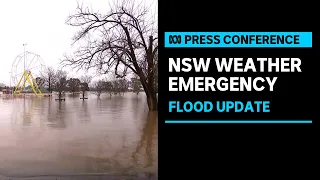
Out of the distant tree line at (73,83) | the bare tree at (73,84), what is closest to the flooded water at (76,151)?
the distant tree line at (73,83)

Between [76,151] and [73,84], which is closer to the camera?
[76,151]

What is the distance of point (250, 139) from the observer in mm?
3980

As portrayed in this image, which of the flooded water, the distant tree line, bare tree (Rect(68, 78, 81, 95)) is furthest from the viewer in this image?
bare tree (Rect(68, 78, 81, 95))

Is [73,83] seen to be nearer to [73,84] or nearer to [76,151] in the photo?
[73,84]

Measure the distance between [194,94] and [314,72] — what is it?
62.6 inches

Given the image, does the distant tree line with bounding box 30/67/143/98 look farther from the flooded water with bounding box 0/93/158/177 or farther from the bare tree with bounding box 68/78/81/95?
the flooded water with bounding box 0/93/158/177

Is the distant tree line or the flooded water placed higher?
the distant tree line

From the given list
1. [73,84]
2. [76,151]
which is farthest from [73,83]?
[76,151]

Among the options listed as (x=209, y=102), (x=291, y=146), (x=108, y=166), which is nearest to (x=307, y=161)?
(x=291, y=146)

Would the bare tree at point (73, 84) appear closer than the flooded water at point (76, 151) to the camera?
No

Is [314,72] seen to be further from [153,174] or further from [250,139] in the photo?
[153,174]

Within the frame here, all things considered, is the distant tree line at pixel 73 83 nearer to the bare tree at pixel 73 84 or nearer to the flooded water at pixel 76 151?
the bare tree at pixel 73 84

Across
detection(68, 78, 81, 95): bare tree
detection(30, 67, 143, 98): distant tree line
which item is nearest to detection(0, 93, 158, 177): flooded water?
detection(30, 67, 143, 98): distant tree line

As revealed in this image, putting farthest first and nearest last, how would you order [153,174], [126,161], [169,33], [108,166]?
[126,161] → [108,166] → [153,174] → [169,33]
